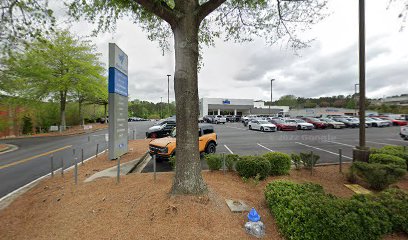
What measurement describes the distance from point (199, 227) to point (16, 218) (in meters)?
4.45

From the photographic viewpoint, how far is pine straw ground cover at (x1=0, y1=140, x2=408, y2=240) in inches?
137

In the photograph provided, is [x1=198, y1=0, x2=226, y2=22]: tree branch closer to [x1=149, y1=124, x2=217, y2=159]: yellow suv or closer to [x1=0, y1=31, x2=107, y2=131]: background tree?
[x1=149, y1=124, x2=217, y2=159]: yellow suv

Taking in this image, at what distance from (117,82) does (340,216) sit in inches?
359

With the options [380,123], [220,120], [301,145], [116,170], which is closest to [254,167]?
[116,170]

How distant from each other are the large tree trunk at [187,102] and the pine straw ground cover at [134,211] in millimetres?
381

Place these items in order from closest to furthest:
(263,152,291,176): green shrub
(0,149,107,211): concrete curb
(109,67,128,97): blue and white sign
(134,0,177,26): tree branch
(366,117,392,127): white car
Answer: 1. (134,0,177,26): tree branch
2. (0,149,107,211): concrete curb
3. (263,152,291,176): green shrub
4. (109,67,128,97): blue and white sign
5. (366,117,392,127): white car

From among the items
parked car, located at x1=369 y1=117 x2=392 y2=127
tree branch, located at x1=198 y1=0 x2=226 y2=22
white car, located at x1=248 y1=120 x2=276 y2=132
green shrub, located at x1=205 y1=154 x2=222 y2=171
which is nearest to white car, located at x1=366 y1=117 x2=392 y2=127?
parked car, located at x1=369 y1=117 x2=392 y2=127

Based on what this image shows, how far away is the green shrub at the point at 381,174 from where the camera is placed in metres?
5.24

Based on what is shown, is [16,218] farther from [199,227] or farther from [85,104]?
[85,104]

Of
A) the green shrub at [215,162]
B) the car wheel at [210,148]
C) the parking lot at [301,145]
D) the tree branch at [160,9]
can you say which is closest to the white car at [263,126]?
the parking lot at [301,145]

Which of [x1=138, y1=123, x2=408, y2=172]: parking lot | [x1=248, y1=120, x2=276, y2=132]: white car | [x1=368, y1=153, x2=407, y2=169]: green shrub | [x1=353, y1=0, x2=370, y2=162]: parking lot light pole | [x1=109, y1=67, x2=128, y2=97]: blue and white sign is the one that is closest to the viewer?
[x1=368, y1=153, x2=407, y2=169]: green shrub

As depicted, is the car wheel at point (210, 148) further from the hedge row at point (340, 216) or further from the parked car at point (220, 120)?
the parked car at point (220, 120)

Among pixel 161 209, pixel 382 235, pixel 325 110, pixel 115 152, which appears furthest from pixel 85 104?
pixel 325 110

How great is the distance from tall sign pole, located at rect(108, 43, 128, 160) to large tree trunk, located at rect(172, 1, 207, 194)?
5566 millimetres
